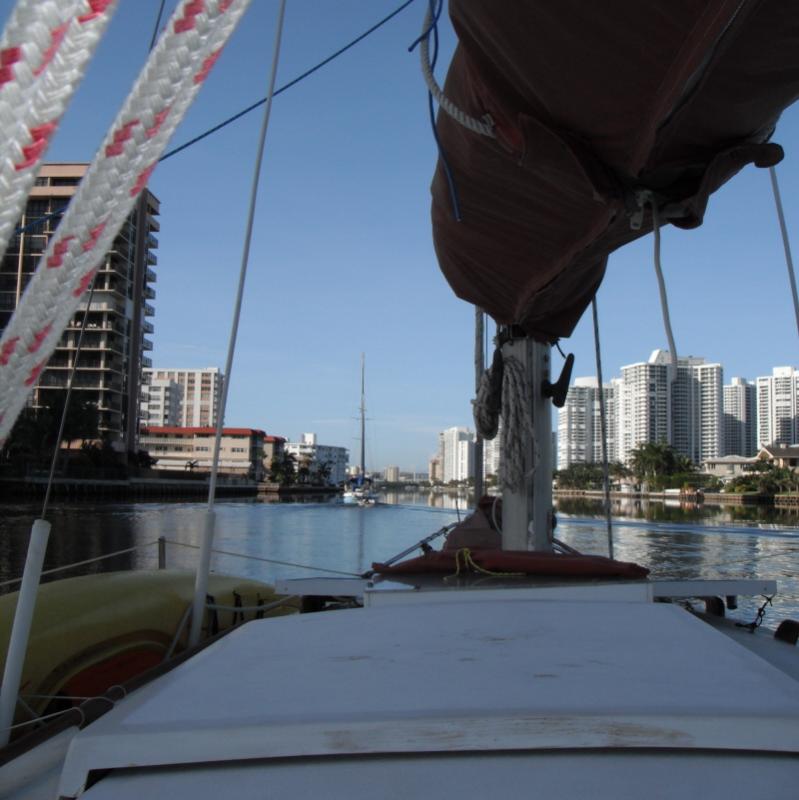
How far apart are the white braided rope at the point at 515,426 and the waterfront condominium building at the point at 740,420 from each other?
62.9m

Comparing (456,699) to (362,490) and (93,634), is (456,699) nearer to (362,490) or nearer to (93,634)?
(93,634)

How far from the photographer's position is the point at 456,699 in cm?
117

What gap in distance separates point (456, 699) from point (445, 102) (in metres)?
1.50

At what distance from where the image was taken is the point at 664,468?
275 feet

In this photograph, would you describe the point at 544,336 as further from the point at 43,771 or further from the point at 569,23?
the point at 43,771

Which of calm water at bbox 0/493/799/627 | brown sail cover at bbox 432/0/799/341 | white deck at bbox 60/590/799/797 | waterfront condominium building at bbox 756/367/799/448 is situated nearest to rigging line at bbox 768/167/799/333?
brown sail cover at bbox 432/0/799/341

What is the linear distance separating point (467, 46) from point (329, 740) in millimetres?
1511

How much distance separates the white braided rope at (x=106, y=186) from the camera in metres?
0.82

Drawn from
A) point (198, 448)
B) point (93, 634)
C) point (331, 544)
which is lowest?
point (331, 544)

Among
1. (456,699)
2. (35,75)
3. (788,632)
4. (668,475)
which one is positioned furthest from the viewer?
(668,475)

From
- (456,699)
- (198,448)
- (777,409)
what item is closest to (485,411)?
(456,699)

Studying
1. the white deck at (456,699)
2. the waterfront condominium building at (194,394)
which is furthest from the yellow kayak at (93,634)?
the waterfront condominium building at (194,394)

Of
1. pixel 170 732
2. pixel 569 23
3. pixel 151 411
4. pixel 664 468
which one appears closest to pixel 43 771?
pixel 170 732

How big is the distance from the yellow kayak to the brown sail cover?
6.19 feet
